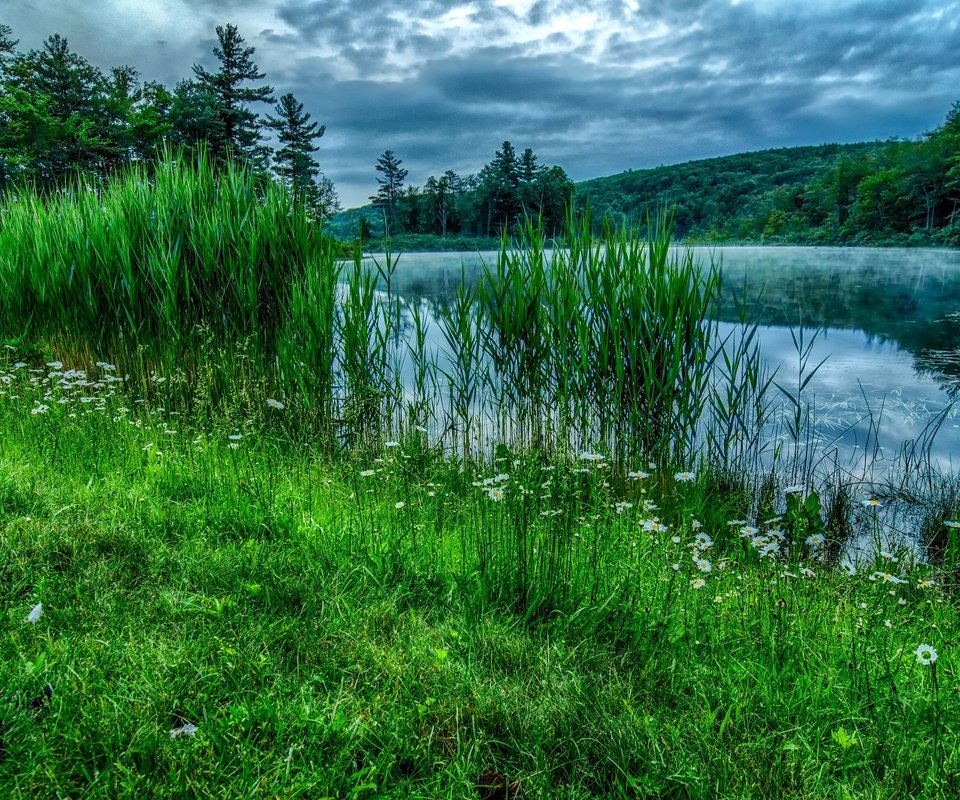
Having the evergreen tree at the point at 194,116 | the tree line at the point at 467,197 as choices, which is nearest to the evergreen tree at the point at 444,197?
the tree line at the point at 467,197

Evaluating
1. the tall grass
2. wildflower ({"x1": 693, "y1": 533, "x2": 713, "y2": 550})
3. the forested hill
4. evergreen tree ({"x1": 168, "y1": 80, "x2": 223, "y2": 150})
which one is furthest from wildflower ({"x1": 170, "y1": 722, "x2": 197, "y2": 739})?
evergreen tree ({"x1": 168, "y1": 80, "x2": 223, "y2": 150})

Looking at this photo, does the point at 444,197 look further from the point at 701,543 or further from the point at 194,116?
the point at 701,543

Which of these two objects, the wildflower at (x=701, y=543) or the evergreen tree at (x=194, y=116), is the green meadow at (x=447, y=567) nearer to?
the wildflower at (x=701, y=543)

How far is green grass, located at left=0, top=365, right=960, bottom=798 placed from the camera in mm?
1474

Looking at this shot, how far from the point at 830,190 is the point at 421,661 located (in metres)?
38.4

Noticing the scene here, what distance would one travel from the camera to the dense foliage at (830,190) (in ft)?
87.2

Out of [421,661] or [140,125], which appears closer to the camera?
[421,661]

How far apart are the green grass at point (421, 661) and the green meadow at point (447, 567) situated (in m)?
0.01

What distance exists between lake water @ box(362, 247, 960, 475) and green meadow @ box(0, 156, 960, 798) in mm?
866

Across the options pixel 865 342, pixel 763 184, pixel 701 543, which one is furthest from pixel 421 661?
pixel 763 184

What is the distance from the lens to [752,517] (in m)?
4.54

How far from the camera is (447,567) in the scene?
2.47 m

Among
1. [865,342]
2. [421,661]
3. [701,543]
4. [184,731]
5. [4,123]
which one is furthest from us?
[4,123]

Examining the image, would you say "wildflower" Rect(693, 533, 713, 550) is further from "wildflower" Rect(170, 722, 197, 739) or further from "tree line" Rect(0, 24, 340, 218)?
"tree line" Rect(0, 24, 340, 218)
